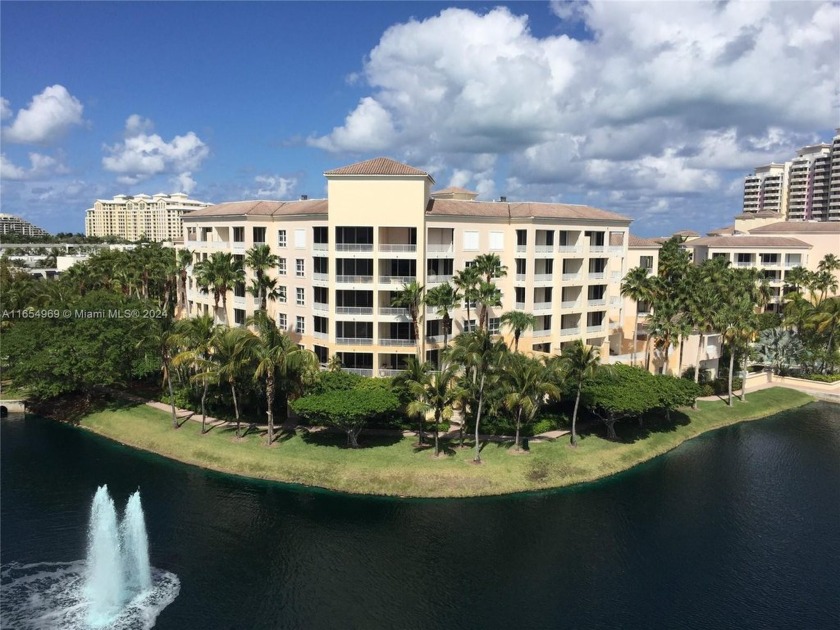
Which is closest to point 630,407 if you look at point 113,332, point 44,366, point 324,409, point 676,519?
point 676,519

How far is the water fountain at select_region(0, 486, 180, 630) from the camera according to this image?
3244 centimetres

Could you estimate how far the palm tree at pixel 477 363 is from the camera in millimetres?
50938

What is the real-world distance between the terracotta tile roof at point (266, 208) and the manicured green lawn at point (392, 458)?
2570 centimetres

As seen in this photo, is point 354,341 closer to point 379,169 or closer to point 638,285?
point 379,169

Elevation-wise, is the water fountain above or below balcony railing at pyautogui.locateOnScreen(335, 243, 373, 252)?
below

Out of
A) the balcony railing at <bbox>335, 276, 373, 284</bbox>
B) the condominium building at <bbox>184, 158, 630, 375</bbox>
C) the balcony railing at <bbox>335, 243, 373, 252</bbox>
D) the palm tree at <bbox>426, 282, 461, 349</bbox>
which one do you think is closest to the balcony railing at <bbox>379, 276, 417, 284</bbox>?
the condominium building at <bbox>184, 158, 630, 375</bbox>

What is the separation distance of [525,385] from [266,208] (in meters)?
41.9

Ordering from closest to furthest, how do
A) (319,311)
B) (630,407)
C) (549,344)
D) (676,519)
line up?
1. (676,519)
2. (630,407)
3. (319,311)
4. (549,344)

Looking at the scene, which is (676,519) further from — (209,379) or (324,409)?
(209,379)

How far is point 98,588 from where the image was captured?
35.0 m

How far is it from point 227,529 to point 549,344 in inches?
1697

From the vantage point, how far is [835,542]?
41.6 metres

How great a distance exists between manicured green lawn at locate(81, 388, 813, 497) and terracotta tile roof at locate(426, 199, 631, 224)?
82.1ft

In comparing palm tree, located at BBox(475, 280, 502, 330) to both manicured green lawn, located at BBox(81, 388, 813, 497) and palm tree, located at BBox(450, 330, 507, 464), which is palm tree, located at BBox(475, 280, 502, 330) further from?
manicured green lawn, located at BBox(81, 388, 813, 497)
